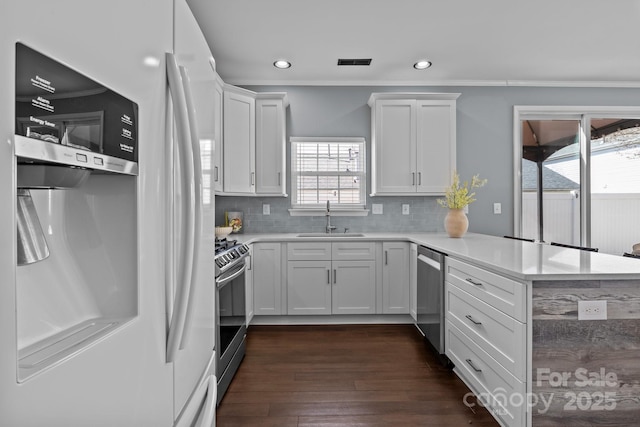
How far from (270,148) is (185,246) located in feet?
9.84

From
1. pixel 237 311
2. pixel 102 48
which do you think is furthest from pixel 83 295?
pixel 237 311

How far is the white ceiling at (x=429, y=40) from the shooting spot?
2531 mm

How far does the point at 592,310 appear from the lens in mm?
1495

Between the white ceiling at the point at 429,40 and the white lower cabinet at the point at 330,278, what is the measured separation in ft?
6.04

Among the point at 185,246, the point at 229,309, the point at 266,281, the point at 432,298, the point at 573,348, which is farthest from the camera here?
the point at 266,281

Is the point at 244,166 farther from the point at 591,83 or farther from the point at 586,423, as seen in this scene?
the point at 591,83

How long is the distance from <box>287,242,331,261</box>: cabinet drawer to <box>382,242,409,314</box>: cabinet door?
1.86 ft

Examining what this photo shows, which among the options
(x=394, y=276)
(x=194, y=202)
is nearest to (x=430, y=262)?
(x=394, y=276)

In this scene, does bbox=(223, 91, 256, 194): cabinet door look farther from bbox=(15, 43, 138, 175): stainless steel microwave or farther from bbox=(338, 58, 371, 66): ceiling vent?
bbox=(15, 43, 138, 175): stainless steel microwave

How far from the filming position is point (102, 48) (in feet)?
1.74

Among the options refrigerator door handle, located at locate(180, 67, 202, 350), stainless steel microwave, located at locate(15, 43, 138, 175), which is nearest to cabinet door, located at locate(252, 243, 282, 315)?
refrigerator door handle, located at locate(180, 67, 202, 350)

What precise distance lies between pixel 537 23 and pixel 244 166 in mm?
2845

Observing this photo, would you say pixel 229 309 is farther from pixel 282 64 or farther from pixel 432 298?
pixel 282 64

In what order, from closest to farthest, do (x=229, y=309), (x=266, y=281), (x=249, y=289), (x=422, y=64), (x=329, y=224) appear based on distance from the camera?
(x=229, y=309) → (x=249, y=289) → (x=266, y=281) → (x=422, y=64) → (x=329, y=224)
